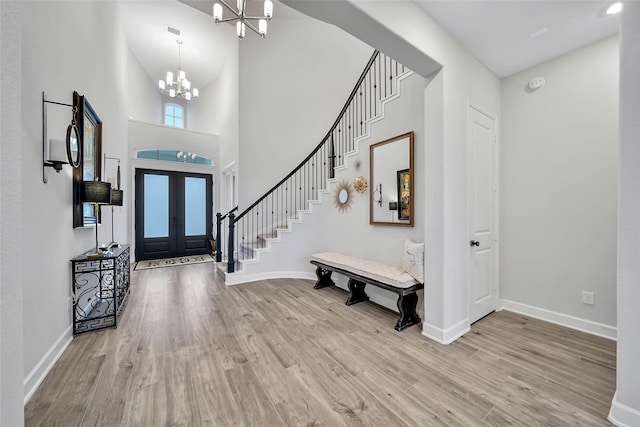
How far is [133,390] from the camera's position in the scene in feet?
5.74

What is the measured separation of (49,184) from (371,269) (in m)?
3.21

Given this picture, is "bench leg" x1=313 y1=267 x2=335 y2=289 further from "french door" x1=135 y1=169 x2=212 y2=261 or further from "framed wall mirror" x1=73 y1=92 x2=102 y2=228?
"french door" x1=135 y1=169 x2=212 y2=261

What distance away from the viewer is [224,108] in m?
6.86

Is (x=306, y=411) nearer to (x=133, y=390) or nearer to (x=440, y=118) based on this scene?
(x=133, y=390)

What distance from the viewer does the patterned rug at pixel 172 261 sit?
18.6ft

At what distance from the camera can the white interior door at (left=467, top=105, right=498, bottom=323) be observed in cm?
274

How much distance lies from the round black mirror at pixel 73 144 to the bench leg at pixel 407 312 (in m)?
3.46

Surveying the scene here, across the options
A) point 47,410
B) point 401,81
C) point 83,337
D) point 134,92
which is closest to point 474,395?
point 47,410

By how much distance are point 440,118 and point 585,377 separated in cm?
236

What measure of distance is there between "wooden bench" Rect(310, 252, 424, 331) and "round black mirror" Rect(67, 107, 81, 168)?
3030 millimetres

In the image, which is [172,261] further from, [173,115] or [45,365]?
[173,115]

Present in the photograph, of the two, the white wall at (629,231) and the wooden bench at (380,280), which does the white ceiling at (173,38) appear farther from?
the white wall at (629,231)

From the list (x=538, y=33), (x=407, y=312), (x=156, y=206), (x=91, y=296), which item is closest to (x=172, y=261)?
(x=156, y=206)

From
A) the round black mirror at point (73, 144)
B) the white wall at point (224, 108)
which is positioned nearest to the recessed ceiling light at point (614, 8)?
the round black mirror at point (73, 144)
